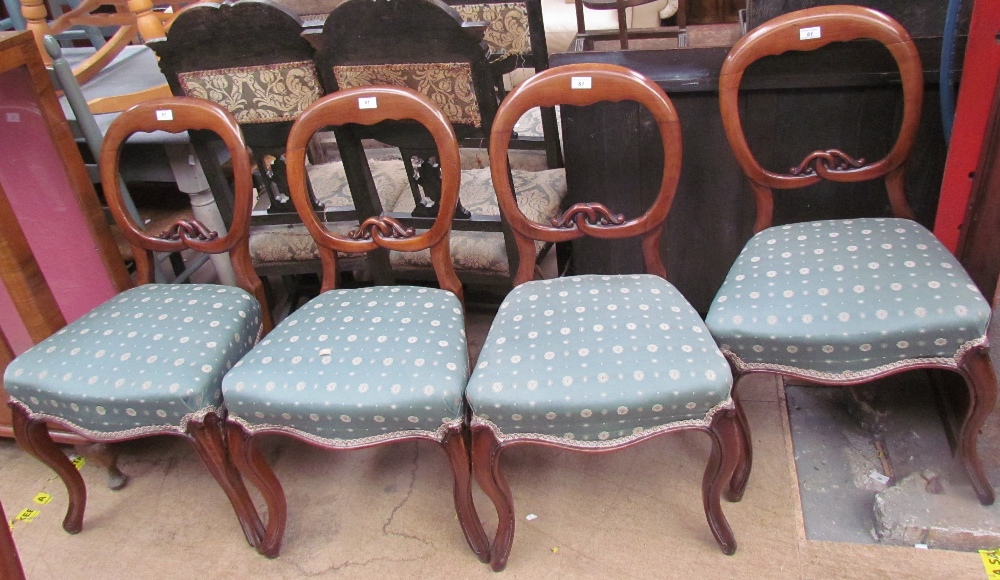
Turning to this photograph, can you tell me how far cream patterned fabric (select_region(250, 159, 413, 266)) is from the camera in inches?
80.5

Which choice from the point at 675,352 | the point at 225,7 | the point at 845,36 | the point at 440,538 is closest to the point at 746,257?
the point at 675,352

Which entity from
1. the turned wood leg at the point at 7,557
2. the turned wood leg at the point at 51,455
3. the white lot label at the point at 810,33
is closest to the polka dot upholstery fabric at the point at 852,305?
the white lot label at the point at 810,33

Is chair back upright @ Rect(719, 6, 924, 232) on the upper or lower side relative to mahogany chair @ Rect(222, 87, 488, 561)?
upper

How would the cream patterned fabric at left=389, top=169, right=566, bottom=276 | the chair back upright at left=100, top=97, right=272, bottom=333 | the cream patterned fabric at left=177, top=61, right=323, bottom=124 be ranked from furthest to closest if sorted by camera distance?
1. the cream patterned fabric at left=389, top=169, right=566, bottom=276
2. the cream patterned fabric at left=177, top=61, right=323, bottom=124
3. the chair back upright at left=100, top=97, right=272, bottom=333

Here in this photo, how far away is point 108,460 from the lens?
71.7 inches

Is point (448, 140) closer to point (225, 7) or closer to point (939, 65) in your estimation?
point (225, 7)

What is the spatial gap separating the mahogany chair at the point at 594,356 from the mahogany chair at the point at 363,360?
0.08m

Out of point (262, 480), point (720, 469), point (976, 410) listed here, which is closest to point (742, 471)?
point (720, 469)

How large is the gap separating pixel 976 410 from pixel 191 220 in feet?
5.45

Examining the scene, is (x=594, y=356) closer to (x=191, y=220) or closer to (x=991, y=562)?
(x=991, y=562)

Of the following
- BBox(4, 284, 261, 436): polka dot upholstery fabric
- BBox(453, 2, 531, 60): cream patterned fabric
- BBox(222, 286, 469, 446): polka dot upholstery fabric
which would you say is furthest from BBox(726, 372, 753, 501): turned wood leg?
BBox(453, 2, 531, 60): cream patterned fabric

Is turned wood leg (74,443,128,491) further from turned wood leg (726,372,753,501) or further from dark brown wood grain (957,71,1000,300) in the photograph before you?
dark brown wood grain (957,71,1000,300)

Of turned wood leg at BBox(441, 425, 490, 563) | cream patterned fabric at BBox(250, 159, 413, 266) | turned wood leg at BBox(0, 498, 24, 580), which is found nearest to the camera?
turned wood leg at BBox(0, 498, 24, 580)

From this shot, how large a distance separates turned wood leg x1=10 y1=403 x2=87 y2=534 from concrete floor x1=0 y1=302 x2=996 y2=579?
5cm
